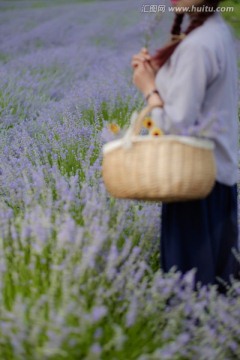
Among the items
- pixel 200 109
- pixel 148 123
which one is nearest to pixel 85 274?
pixel 148 123

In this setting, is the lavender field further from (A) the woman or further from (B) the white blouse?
(B) the white blouse

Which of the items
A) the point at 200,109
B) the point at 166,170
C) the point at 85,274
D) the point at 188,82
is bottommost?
the point at 85,274

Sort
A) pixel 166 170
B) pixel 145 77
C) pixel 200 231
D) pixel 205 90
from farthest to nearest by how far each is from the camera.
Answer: pixel 200 231 → pixel 145 77 → pixel 205 90 → pixel 166 170

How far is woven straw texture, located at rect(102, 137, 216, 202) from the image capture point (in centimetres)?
175

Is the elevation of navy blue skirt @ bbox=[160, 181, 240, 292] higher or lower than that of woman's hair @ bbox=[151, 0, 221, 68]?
lower

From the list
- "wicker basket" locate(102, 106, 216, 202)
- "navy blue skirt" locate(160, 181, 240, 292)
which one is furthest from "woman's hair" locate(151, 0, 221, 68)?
"navy blue skirt" locate(160, 181, 240, 292)

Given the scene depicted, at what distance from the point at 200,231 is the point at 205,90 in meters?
0.55

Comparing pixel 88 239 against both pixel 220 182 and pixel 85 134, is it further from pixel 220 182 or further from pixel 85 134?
pixel 85 134

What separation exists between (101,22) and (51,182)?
22.3ft

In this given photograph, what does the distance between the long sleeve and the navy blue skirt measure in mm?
376

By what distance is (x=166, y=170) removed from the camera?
1.74 m

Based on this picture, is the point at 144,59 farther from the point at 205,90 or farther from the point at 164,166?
the point at 164,166

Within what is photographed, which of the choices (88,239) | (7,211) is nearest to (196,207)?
(88,239)

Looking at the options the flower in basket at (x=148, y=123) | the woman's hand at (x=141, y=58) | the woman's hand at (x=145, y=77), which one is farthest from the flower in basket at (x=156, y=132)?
the woman's hand at (x=141, y=58)
